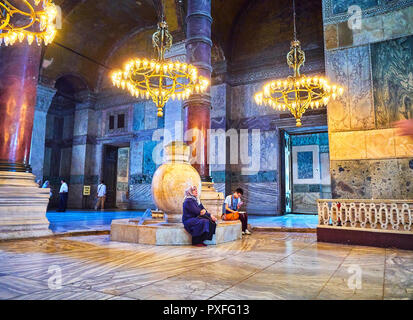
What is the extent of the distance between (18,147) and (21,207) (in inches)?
45.9

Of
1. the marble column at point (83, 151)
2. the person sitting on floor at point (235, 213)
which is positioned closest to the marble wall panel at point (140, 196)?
the marble column at point (83, 151)

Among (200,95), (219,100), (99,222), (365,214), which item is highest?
(219,100)

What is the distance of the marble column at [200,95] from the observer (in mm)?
7754

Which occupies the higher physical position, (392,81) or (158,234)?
(392,81)

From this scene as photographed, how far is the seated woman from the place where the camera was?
4895 millimetres

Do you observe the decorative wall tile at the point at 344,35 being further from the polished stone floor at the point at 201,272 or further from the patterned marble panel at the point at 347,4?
the polished stone floor at the point at 201,272

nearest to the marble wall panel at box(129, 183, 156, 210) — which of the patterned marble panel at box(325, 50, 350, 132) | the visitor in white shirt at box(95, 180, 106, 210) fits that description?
the visitor in white shirt at box(95, 180, 106, 210)

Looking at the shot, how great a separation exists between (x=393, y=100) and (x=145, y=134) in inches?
416

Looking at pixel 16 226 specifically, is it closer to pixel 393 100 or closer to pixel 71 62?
pixel 393 100

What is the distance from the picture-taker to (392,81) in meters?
7.51

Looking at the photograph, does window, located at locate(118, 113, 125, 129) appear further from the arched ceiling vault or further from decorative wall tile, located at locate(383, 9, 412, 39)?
decorative wall tile, located at locate(383, 9, 412, 39)

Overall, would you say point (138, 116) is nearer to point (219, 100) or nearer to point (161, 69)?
point (219, 100)

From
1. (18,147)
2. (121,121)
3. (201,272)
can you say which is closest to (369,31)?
(201,272)

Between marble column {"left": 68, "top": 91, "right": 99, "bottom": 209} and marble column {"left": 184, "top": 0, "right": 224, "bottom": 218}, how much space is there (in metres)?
9.77
